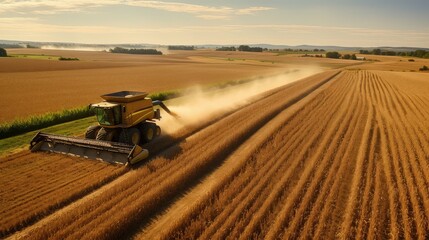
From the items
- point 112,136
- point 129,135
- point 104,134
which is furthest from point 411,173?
point 104,134

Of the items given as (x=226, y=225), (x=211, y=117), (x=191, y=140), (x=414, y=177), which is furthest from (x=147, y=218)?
(x=211, y=117)

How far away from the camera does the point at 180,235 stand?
6375 millimetres

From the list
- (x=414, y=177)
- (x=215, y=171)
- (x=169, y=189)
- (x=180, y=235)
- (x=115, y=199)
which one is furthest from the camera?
(x=215, y=171)

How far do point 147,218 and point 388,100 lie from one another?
21268 mm

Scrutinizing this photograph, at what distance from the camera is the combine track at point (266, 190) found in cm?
647

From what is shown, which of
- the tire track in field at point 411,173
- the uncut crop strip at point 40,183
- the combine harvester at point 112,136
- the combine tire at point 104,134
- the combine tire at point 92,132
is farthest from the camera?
the combine tire at point 92,132

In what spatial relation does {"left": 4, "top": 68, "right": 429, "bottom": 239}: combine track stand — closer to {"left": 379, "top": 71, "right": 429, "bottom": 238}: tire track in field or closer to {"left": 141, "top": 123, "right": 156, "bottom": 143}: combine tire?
{"left": 379, "top": 71, "right": 429, "bottom": 238}: tire track in field

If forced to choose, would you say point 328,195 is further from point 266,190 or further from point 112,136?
point 112,136

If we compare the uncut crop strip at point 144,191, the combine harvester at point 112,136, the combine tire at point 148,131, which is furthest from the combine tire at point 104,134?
the uncut crop strip at point 144,191

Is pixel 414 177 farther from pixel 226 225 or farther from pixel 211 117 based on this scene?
pixel 211 117

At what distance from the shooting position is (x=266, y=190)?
26.5 feet

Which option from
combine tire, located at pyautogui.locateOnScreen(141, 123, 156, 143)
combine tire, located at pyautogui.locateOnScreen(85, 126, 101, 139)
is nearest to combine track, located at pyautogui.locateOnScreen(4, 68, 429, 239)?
combine tire, located at pyautogui.locateOnScreen(141, 123, 156, 143)

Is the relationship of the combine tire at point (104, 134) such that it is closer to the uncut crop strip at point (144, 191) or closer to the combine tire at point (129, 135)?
the combine tire at point (129, 135)

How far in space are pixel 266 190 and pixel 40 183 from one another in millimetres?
6055
